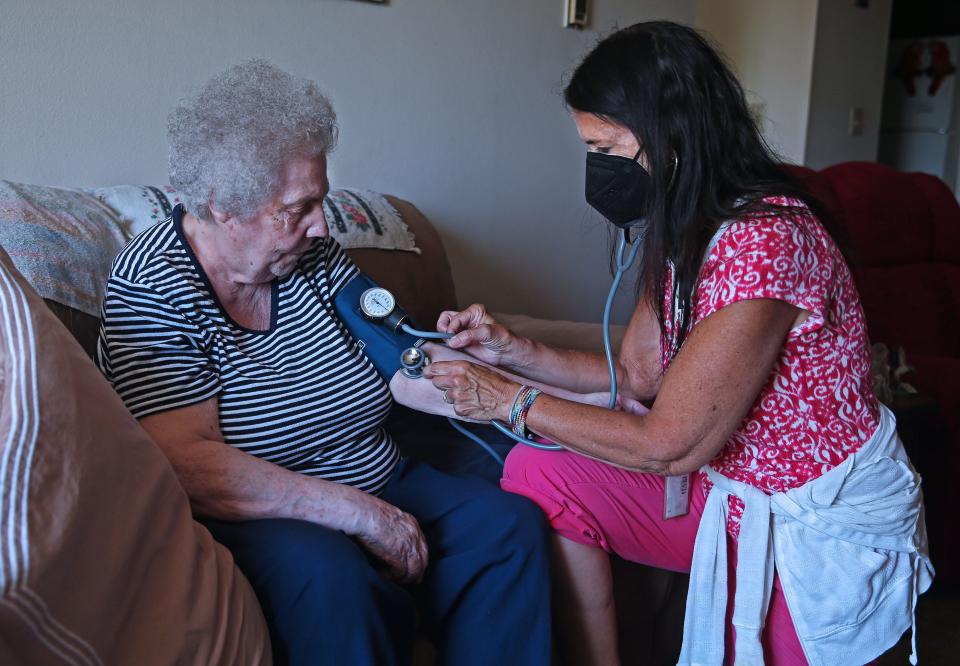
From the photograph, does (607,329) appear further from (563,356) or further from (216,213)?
(216,213)

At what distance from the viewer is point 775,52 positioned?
3.84 meters

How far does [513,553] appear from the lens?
4.33 ft

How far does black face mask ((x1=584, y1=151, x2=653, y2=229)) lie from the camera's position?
1278mm

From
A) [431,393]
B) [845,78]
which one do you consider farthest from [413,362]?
[845,78]

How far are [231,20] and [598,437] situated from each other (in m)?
1.35

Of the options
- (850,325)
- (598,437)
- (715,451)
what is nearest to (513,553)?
(598,437)

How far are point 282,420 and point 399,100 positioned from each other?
1242mm

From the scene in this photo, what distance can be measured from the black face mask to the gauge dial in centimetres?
40

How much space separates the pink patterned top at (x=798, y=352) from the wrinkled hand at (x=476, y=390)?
12.3 inches

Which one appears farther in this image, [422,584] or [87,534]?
[422,584]

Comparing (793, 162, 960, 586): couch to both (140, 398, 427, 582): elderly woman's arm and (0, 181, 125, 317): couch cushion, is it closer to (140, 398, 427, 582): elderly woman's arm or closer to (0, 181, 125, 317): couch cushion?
(140, 398, 427, 582): elderly woman's arm

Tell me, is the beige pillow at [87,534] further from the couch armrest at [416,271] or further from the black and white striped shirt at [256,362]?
the couch armrest at [416,271]

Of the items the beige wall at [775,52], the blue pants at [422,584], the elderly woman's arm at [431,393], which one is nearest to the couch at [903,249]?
the beige wall at [775,52]

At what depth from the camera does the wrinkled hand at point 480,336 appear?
1569mm
